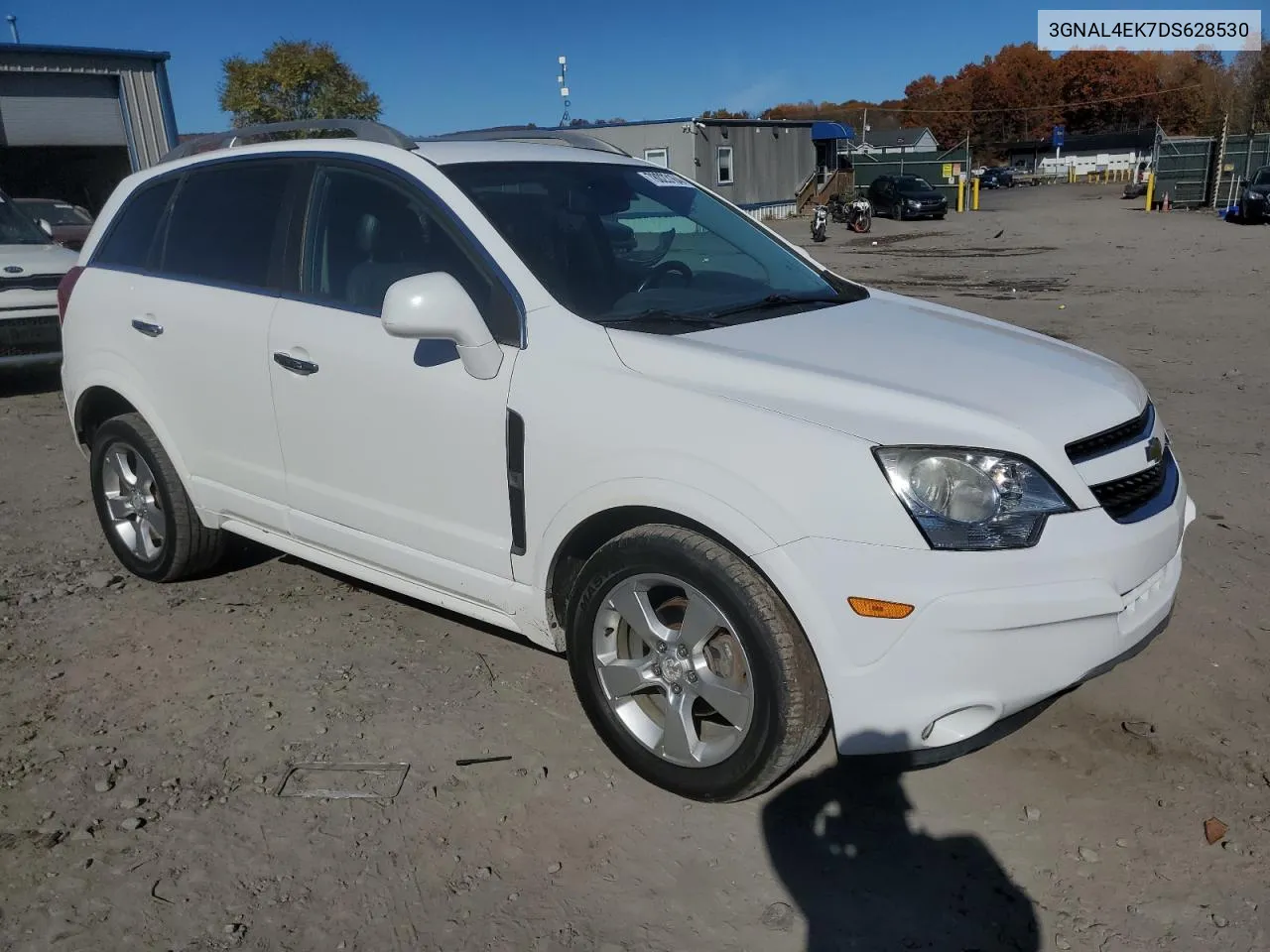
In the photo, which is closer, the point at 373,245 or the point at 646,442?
the point at 646,442

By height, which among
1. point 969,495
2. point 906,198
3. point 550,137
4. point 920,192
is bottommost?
point 906,198

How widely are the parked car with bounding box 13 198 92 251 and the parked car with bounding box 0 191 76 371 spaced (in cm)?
533

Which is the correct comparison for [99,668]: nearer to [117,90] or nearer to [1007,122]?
[117,90]

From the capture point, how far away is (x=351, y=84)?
4006cm

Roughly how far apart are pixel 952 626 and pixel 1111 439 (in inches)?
31.8

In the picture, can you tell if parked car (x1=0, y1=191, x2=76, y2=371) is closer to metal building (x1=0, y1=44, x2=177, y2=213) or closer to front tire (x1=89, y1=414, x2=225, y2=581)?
front tire (x1=89, y1=414, x2=225, y2=581)

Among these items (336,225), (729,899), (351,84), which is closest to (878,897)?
(729,899)

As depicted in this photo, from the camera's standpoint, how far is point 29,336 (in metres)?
8.78

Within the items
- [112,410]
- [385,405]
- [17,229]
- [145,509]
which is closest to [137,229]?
[112,410]

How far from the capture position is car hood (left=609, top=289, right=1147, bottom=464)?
2.52m

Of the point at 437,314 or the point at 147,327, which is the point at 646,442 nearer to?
the point at 437,314

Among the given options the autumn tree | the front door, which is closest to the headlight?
the front door

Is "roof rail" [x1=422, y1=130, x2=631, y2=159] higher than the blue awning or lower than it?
lower

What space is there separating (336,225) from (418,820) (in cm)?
207
